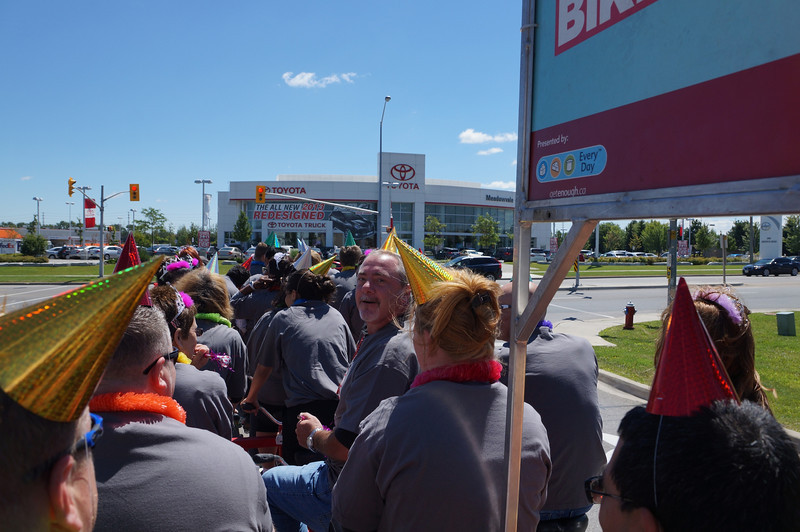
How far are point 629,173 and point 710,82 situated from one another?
0.28 meters

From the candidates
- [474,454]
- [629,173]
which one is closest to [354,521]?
[474,454]

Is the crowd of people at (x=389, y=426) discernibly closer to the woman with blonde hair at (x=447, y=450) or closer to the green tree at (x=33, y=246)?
the woman with blonde hair at (x=447, y=450)

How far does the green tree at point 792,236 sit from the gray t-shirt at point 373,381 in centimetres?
6634

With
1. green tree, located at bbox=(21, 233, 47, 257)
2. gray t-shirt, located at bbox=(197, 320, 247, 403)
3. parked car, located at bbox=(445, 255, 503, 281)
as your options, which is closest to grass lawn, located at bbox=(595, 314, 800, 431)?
gray t-shirt, located at bbox=(197, 320, 247, 403)

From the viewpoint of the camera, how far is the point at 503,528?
5.95ft

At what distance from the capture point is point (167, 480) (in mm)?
1588

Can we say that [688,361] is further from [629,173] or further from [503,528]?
[503,528]

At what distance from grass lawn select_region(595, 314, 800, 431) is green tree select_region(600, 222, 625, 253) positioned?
7749 cm

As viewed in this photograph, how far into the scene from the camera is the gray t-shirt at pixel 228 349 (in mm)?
3938

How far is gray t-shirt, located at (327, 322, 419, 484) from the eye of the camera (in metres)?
2.53

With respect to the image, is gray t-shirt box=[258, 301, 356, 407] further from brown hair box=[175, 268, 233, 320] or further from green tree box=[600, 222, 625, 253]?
green tree box=[600, 222, 625, 253]

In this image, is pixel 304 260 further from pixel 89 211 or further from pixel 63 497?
pixel 89 211

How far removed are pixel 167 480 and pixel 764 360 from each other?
1101cm

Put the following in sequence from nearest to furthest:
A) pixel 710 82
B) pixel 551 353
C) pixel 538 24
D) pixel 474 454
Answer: pixel 710 82 < pixel 538 24 < pixel 474 454 < pixel 551 353
